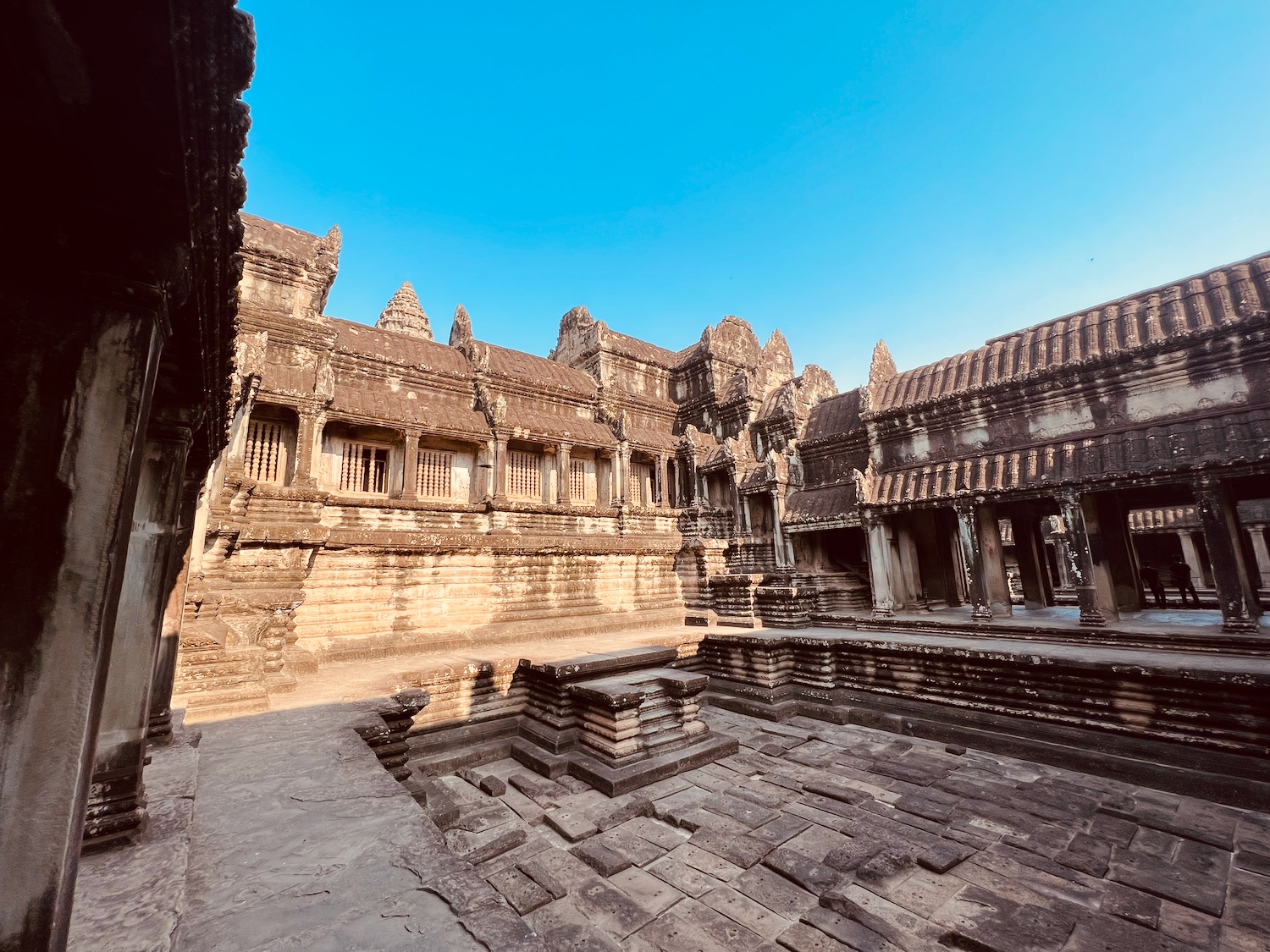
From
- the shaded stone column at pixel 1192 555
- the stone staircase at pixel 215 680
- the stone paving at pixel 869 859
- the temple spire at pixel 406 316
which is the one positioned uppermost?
the temple spire at pixel 406 316

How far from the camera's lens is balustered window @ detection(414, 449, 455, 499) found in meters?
15.7

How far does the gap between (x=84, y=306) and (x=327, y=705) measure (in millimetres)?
5445

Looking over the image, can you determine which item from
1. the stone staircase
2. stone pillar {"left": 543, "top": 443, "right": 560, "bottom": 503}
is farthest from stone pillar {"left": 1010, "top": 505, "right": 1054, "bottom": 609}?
the stone staircase

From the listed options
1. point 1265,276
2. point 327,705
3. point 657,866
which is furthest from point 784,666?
point 1265,276

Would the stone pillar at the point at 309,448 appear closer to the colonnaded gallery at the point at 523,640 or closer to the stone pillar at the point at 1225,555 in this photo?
the colonnaded gallery at the point at 523,640

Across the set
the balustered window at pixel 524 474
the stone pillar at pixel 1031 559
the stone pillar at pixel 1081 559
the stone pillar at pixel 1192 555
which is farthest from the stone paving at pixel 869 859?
the stone pillar at pixel 1192 555

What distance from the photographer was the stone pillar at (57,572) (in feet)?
4.69

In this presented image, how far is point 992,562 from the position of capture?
10.6 meters

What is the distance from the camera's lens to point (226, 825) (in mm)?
3051

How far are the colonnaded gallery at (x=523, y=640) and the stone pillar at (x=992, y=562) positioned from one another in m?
0.13

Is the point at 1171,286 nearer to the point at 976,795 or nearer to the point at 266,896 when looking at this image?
the point at 976,795

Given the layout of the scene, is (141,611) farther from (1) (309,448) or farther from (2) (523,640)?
(1) (309,448)

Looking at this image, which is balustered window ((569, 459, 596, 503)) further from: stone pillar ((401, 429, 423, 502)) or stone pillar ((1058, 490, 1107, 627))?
stone pillar ((1058, 490, 1107, 627))

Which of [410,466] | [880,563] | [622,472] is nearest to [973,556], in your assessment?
[880,563]
